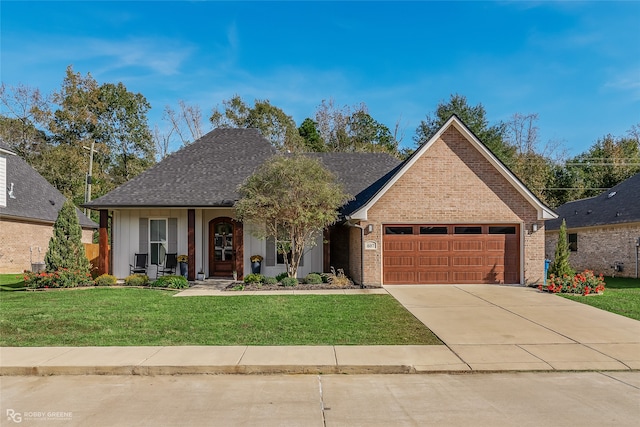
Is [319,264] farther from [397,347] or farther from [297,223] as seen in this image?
[397,347]

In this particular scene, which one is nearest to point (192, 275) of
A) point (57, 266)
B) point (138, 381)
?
point (57, 266)

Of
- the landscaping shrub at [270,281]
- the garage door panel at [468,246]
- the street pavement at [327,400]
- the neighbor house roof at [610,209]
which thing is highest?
the neighbor house roof at [610,209]

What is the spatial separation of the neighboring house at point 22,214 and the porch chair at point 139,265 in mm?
7875

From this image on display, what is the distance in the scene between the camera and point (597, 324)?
8.78 metres

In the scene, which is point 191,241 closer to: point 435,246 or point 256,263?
point 256,263

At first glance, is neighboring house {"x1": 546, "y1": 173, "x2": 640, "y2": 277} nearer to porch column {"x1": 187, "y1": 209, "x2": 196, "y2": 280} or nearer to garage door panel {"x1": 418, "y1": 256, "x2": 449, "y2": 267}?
garage door panel {"x1": 418, "y1": 256, "x2": 449, "y2": 267}

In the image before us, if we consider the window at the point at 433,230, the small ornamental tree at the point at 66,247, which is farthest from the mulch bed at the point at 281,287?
the small ornamental tree at the point at 66,247

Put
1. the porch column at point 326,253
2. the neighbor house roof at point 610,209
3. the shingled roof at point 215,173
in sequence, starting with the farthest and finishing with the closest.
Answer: the neighbor house roof at point 610,209, the porch column at point 326,253, the shingled roof at point 215,173

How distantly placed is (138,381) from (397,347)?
4.03m

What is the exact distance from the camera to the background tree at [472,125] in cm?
3916

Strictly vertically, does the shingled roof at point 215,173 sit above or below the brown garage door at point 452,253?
above

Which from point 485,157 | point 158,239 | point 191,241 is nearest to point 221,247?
point 191,241

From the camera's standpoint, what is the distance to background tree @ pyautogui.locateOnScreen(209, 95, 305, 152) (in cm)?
3966

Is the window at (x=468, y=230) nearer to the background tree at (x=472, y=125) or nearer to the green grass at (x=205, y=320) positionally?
the green grass at (x=205, y=320)
